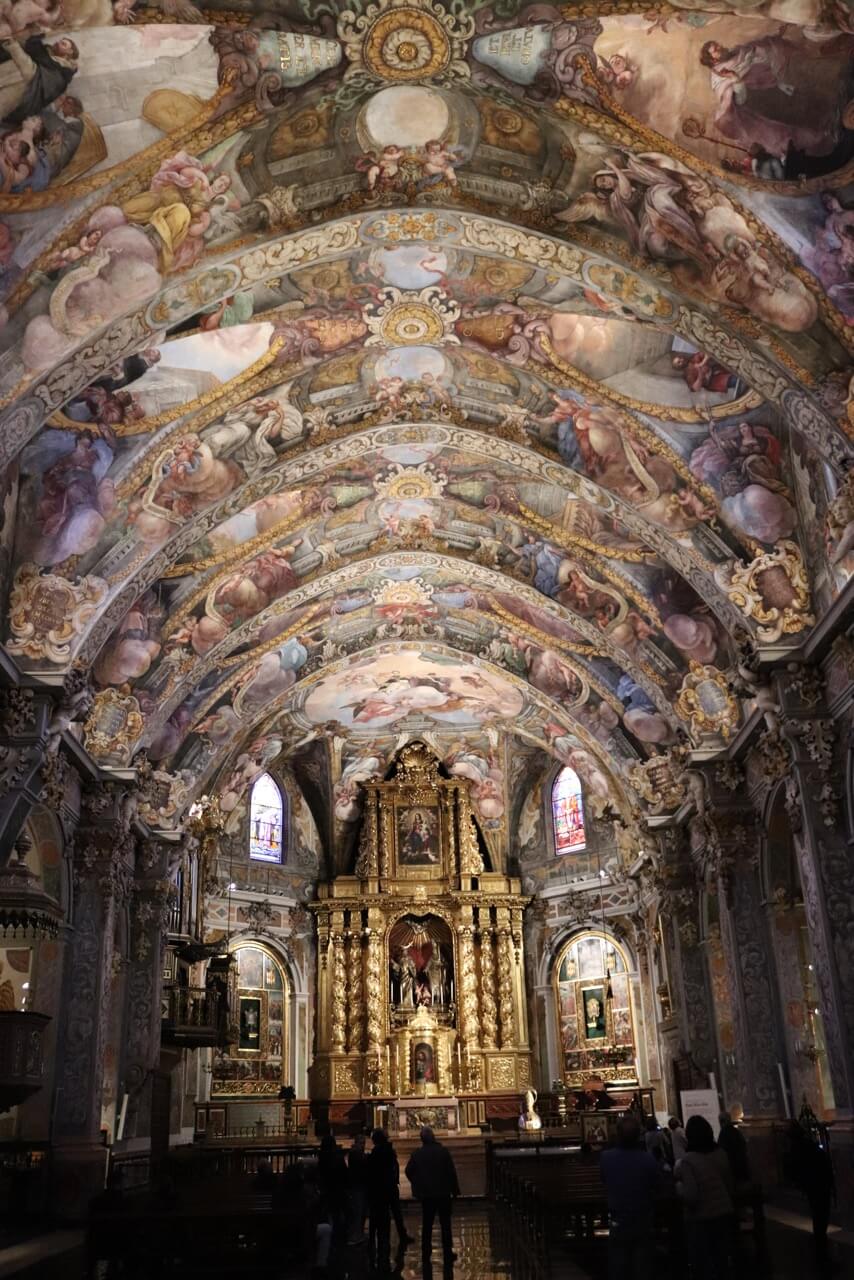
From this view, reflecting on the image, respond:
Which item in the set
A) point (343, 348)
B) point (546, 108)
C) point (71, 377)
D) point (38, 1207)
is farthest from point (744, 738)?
point (38, 1207)

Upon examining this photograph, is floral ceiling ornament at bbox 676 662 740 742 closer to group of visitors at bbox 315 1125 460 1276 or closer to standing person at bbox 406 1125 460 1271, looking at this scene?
group of visitors at bbox 315 1125 460 1276

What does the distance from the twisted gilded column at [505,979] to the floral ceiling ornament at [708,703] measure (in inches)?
506

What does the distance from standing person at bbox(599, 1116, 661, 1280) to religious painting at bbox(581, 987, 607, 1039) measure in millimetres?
21724

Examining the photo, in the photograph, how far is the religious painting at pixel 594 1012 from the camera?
90.7ft

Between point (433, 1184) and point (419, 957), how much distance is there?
20.7 m

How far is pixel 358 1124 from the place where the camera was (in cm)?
2666

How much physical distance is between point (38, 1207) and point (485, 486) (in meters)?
12.2

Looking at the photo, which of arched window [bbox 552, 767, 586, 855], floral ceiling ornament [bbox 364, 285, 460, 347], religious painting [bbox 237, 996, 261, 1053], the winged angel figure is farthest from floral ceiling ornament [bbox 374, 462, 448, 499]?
religious painting [bbox 237, 996, 261, 1053]

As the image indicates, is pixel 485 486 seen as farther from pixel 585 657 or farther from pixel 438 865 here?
pixel 438 865

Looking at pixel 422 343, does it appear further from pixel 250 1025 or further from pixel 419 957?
pixel 419 957

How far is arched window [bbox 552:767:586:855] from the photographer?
29.8 meters

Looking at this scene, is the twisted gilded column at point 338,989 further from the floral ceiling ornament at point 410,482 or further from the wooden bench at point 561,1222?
the wooden bench at point 561,1222


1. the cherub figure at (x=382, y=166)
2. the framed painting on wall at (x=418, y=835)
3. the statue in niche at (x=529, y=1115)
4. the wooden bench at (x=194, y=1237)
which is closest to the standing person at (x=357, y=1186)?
the wooden bench at (x=194, y=1237)

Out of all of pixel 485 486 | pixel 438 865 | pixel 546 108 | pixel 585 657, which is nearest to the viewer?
pixel 546 108
